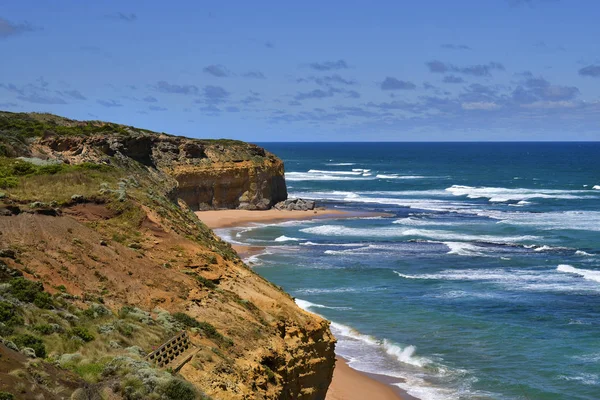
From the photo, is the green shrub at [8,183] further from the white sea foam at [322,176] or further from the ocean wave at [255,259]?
the white sea foam at [322,176]

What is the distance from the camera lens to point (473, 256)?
50.5 meters

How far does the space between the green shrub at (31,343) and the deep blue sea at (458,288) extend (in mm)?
15952

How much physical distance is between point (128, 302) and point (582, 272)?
33817 mm

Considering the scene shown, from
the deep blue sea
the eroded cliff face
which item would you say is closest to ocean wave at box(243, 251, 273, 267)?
the deep blue sea

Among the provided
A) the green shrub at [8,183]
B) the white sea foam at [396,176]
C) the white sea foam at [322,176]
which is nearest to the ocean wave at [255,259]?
the green shrub at [8,183]

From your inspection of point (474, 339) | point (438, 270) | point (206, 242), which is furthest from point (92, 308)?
point (438, 270)

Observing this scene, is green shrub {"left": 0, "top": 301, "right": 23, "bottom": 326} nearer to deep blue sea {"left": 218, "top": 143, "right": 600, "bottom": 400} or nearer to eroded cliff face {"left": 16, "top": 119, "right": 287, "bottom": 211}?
deep blue sea {"left": 218, "top": 143, "right": 600, "bottom": 400}

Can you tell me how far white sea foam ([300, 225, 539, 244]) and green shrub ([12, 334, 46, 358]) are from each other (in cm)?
4699

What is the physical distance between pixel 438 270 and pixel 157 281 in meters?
28.9

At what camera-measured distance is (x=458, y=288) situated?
40.9 metres

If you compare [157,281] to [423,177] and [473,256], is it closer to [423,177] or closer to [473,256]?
[473,256]

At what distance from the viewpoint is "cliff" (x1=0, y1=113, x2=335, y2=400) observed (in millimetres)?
13992

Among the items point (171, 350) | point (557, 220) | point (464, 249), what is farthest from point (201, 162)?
point (171, 350)

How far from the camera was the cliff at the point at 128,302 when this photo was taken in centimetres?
1399
